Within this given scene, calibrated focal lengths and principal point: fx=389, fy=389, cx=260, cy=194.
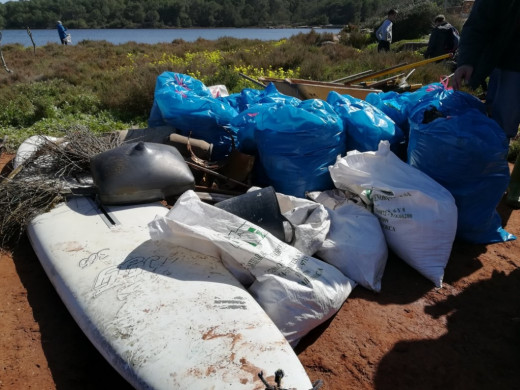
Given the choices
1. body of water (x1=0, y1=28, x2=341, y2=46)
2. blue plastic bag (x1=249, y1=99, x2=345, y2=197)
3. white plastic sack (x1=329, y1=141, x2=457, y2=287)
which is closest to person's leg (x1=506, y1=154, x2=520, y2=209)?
white plastic sack (x1=329, y1=141, x2=457, y2=287)

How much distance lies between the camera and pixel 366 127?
297 centimetres

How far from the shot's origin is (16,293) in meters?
2.21

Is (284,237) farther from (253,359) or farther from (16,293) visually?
(16,293)

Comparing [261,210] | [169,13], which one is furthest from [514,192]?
[169,13]

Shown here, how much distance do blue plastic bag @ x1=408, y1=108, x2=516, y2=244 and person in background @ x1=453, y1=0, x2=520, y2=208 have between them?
32 centimetres

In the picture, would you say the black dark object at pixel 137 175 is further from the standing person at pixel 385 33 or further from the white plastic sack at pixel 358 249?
the standing person at pixel 385 33

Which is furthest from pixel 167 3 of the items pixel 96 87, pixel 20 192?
pixel 20 192

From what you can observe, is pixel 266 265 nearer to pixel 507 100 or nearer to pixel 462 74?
pixel 462 74

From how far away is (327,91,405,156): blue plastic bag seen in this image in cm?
297

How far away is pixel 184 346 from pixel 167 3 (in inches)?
3872

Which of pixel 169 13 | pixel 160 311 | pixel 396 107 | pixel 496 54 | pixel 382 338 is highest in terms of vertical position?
pixel 496 54

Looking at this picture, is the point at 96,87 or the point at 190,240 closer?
the point at 190,240

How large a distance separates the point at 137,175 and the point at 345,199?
1.40 metres

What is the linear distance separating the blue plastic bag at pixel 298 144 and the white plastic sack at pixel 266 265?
92 cm
